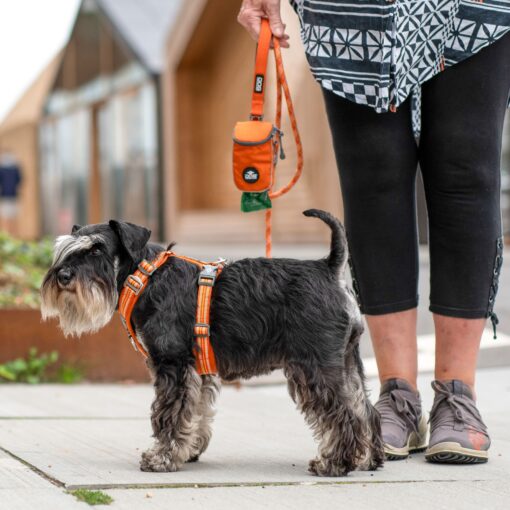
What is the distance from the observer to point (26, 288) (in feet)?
23.4

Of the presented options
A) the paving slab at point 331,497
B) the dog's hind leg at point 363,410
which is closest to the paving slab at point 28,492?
the paving slab at point 331,497

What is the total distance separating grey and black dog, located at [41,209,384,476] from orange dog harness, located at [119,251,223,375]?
0.07 feet

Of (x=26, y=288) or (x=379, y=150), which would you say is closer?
(x=379, y=150)

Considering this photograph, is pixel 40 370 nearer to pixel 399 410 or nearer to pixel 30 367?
pixel 30 367

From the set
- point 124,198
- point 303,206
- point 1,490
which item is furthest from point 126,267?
point 124,198

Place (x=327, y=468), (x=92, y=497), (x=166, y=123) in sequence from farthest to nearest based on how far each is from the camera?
(x=166, y=123)
(x=327, y=468)
(x=92, y=497)

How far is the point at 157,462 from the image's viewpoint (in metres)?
3.35

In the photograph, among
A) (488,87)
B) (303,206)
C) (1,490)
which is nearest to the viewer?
(1,490)

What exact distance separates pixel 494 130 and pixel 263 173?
0.83m

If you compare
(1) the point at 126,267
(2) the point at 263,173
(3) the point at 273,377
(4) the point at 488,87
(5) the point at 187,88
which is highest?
(5) the point at 187,88

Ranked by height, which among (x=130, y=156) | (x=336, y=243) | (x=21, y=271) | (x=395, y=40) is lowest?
(x=21, y=271)

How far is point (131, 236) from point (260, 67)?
817 mm

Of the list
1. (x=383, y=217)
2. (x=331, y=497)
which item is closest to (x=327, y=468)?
(x=331, y=497)

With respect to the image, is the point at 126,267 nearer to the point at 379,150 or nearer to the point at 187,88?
the point at 379,150
